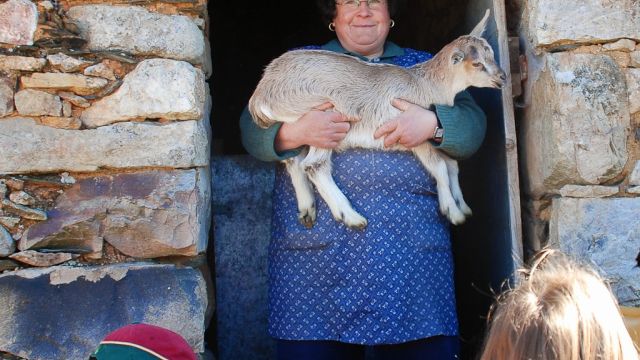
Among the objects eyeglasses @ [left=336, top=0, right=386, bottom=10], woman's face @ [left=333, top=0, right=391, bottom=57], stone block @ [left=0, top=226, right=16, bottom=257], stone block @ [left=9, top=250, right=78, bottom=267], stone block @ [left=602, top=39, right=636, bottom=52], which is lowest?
stone block @ [left=9, top=250, right=78, bottom=267]

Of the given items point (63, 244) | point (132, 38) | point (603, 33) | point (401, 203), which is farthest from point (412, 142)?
point (63, 244)

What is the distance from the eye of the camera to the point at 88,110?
9.64 feet

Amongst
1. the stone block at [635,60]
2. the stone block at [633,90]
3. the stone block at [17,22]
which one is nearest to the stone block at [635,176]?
the stone block at [633,90]

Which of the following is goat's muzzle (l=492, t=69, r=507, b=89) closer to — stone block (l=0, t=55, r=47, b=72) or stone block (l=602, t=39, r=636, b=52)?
stone block (l=602, t=39, r=636, b=52)

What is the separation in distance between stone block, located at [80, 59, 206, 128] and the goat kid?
0.30 meters

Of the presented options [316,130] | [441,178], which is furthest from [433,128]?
[316,130]

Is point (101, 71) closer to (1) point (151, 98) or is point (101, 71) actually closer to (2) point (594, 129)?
(1) point (151, 98)

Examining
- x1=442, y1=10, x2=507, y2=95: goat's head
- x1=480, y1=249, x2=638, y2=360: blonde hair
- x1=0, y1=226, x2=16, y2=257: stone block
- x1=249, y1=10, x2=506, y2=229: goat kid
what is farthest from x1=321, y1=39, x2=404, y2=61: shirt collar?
x1=480, y1=249, x2=638, y2=360: blonde hair

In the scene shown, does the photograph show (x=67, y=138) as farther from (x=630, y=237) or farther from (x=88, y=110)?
(x=630, y=237)

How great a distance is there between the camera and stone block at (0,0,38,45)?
2.90 meters

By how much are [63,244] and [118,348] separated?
0.94 meters

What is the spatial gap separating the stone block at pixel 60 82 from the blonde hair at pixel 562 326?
170 cm

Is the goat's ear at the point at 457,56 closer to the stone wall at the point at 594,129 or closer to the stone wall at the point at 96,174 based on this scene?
the stone wall at the point at 594,129

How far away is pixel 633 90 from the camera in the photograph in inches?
121
